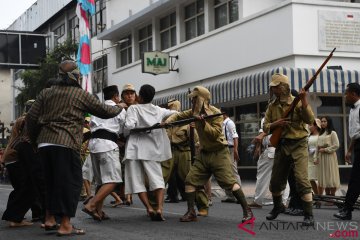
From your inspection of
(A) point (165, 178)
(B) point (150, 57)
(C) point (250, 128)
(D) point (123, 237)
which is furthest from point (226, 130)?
(B) point (150, 57)

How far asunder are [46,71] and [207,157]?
26.0 m

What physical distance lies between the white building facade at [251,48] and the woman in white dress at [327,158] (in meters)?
5.99

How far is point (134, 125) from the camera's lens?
9.14 metres

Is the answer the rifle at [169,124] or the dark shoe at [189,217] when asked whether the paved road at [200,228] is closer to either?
the dark shoe at [189,217]

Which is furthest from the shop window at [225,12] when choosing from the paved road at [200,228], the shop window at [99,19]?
the paved road at [200,228]

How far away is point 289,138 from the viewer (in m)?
8.39

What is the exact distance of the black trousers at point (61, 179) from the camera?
7.45m

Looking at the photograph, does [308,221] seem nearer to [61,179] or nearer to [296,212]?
[296,212]

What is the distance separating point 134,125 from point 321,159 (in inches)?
205

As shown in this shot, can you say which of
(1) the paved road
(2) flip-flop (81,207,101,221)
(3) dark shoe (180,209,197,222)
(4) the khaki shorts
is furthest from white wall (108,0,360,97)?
(2) flip-flop (81,207,101,221)

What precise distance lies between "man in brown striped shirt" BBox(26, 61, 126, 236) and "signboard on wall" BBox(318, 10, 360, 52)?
13.4m

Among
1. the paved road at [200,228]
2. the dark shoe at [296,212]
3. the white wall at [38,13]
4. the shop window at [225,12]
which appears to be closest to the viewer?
the paved road at [200,228]

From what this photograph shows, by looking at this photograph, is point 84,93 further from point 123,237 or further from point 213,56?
point 213,56

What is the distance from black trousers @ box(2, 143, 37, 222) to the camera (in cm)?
864
